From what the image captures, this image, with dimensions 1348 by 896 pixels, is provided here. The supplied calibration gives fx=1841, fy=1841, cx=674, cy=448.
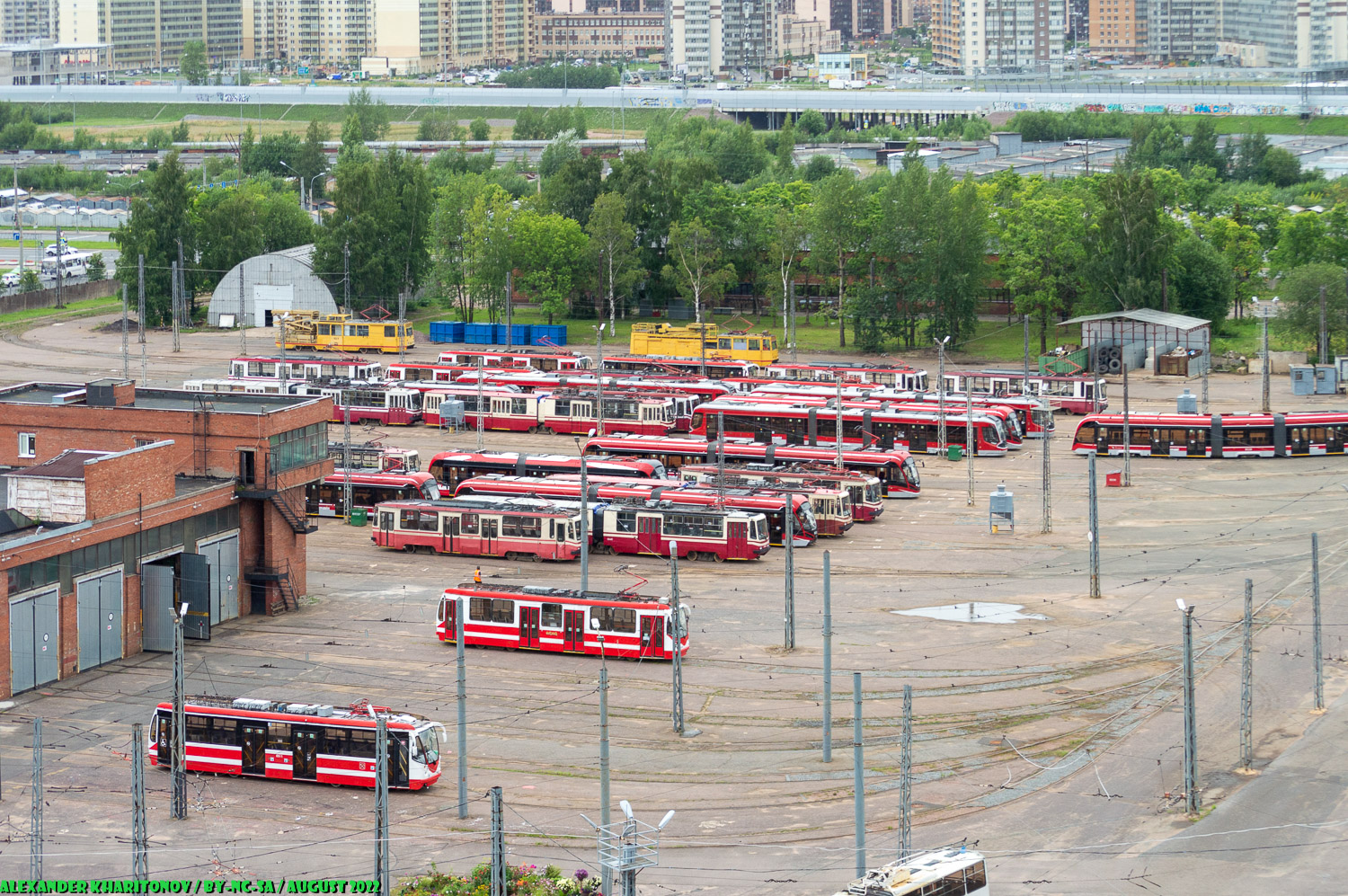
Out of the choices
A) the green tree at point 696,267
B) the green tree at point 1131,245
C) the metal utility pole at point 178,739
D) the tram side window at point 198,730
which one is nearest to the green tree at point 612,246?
the green tree at point 696,267

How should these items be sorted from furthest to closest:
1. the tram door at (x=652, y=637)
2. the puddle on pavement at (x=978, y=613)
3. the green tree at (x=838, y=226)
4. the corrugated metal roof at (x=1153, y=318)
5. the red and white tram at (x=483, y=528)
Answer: the green tree at (x=838, y=226)
the corrugated metal roof at (x=1153, y=318)
the red and white tram at (x=483, y=528)
the puddle on pavement at (x=978, y=613)
the tram door at (x=652, y=637)

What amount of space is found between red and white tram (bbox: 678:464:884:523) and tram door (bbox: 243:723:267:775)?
89.9 feet

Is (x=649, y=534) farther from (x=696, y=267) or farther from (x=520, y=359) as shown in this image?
(x=696, y=267)

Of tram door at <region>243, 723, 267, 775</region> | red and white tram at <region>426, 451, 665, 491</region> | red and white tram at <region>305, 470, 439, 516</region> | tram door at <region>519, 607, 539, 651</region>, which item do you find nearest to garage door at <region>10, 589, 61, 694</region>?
tram door at <region>243, 723, 267, 775</region>

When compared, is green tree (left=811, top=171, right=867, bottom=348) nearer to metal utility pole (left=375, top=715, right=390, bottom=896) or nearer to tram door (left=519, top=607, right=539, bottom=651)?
tram door (left=519, top=607, right=539, bottom=651)

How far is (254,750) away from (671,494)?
25.9 m

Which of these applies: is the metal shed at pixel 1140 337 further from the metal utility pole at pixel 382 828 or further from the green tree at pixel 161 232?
the metal utility pole at pixel 382 828

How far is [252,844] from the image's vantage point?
33.8 meters

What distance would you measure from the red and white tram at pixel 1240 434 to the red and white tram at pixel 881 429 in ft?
15.6

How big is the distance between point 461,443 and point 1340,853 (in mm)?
52663

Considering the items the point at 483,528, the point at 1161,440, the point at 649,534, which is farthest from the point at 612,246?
the point at 649,534

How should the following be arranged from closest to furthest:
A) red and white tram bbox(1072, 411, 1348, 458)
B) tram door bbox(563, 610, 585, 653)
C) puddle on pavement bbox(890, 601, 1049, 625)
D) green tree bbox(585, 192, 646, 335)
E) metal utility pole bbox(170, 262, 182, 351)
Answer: tram door bbox(563, 610, 585, 653) → puddle on pavement bbox(890, 601, 1049, 625) → red and white tram bbox(1072, 411, 1348, 458) → metal utility pole bbox(170, 262, 182, 351) → green tree bbox(585, 192, 646, 335)

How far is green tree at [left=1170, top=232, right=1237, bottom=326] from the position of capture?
104625mm

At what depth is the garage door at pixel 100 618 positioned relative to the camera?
46.0 meters
